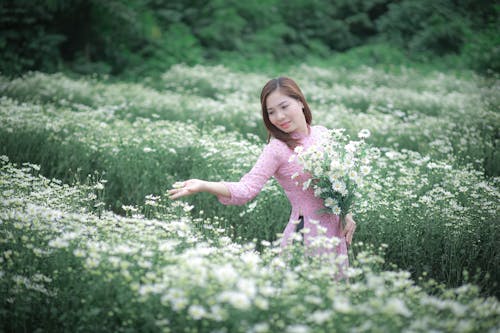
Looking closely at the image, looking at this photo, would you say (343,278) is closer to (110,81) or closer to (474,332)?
(474,332)

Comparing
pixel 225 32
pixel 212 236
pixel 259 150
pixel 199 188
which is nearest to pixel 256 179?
pixel 199 188

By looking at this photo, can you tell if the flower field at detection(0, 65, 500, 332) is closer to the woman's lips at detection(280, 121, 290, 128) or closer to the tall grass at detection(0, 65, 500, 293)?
the tall grass at detection(0, 65, 500, 293)

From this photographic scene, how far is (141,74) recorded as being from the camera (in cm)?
1167

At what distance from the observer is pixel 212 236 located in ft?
11.7

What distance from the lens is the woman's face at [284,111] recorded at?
9.69 ft

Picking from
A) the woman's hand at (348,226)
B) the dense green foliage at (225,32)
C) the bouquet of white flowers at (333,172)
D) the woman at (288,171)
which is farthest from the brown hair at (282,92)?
the dense green foliage at (225,32)

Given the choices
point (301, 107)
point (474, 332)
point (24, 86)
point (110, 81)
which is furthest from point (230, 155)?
point (110, 81)

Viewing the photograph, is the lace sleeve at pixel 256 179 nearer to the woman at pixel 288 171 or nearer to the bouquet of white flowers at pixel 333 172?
the woman at pixel 288 171

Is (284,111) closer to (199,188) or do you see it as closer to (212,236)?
(199,188)

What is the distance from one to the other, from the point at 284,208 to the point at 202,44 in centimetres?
1152

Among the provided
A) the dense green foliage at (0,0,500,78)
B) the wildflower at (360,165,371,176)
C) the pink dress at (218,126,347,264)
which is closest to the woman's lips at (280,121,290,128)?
the pink dress at (218,126,347,264)

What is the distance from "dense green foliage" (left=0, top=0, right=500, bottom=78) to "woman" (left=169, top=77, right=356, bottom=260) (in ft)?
25.3

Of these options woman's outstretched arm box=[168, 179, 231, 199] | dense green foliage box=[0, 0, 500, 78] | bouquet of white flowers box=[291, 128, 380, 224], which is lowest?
woman's outstretched arm box=[168, 179, 231, 199]

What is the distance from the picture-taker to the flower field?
6.68 ft
